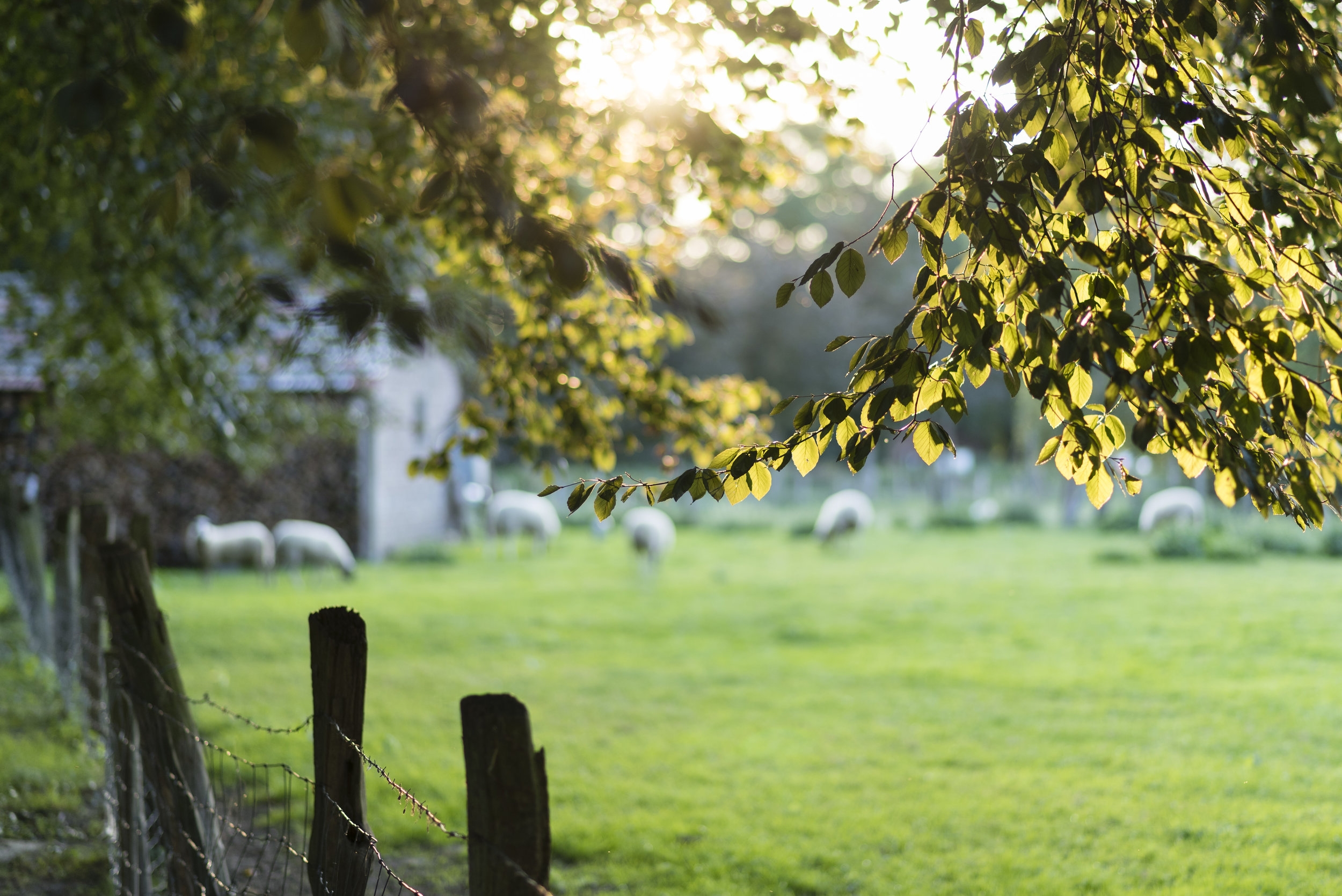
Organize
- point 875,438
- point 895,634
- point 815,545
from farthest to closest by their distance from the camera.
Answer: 1. point 815,545
2. point 895,634
3. point 875,438

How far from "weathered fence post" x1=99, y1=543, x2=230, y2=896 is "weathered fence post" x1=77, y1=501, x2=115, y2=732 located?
1440mm

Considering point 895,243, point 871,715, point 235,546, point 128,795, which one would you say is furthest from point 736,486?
point 235,546

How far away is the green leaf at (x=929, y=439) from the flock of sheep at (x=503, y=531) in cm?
1489

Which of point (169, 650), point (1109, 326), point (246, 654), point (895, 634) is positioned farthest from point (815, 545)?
point (1109, 326)

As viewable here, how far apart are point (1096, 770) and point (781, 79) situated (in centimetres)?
432

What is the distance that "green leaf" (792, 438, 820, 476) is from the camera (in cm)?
246

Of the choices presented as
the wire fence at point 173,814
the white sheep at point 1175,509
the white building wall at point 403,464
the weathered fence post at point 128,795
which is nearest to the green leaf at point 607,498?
the wire fence at point 173,814

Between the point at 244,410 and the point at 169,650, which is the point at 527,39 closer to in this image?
the point at 169,650

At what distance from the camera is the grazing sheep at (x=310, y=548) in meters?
16.5

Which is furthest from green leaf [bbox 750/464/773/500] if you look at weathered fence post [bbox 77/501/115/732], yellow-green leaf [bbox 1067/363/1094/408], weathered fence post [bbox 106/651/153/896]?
weathered fence post [bbox 77/501/115/732]

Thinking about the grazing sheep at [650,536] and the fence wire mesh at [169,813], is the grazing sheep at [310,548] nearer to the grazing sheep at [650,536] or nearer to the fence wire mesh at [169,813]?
the grazing sheep at [650,536]

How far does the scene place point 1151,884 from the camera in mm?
4648

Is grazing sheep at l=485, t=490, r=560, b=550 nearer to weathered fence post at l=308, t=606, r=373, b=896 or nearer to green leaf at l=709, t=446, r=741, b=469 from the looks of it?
weathered fence post at l=308, t=606, r=373, b=896

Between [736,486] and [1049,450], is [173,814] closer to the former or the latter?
[736,486]
